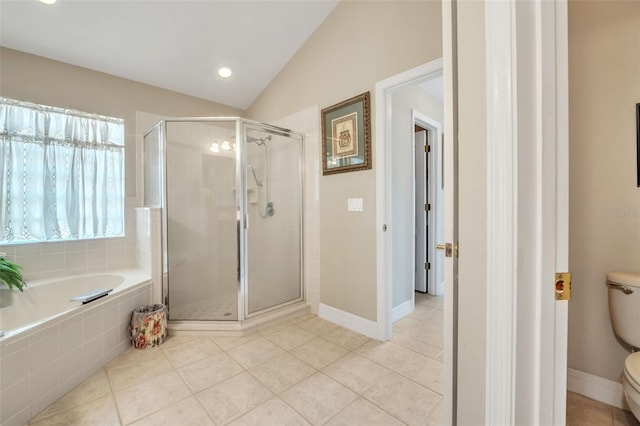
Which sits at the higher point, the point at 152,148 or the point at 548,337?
the point at 152,148

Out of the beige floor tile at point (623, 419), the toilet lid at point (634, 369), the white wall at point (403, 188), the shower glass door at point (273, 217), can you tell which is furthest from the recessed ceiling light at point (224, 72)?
the beige floor tile at point (623, 419)

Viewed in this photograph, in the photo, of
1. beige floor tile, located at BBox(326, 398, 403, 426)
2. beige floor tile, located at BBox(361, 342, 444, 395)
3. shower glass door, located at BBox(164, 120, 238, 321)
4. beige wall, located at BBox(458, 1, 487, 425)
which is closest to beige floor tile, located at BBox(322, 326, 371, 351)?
beige floor tile, located at BBox(361, 342, 444, 395)

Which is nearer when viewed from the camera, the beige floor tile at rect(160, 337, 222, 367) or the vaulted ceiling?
the beige floor tile at rect(160, 337, 222, 367)

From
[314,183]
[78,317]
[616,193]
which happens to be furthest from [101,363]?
[616,193]

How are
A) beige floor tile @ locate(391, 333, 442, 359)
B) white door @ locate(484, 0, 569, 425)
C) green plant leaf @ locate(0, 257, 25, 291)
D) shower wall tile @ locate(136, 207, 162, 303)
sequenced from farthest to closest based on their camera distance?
shower wall tile @ locate(136, 207, 162, 303), beige floor tile @ locate(391, 333, 442, 359), green plant leaf @ locate(0, 257, 25, 291), white door @ locate(484, 0, 569, 425)

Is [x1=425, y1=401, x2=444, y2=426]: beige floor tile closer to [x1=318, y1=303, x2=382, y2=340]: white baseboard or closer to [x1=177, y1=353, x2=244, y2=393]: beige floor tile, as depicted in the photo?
[x1=318, y1=303, x2=382, y2=340]: white baseboard

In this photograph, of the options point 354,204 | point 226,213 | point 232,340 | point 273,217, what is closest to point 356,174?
point 354,204

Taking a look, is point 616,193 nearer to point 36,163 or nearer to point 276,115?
point 276,115

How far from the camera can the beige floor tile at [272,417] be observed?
1.35 m

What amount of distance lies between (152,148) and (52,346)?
1859 mm

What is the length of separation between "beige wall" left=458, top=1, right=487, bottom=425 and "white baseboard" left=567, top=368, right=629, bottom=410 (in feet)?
4.60

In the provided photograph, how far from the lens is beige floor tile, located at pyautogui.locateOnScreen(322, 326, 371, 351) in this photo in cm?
213

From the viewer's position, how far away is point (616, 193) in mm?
1433

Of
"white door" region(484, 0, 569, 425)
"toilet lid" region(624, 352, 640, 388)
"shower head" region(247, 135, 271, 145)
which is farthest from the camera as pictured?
"shower head" region(247, 135, 271, 145)
